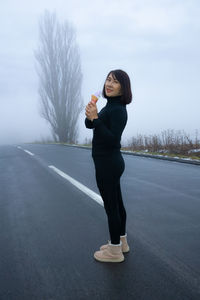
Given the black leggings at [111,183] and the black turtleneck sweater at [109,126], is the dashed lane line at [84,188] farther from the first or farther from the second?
the black turtleneck sweater at [109,126]

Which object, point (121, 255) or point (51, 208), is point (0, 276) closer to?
point (121, 255)

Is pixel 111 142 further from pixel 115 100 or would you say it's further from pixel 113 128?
pixel 115 100

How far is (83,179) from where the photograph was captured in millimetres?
7191

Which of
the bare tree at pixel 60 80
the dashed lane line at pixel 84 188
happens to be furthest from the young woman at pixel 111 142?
the bare tree at pixel 60 80

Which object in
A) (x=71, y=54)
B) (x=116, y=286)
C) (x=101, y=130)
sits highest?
(x=71, y=54)

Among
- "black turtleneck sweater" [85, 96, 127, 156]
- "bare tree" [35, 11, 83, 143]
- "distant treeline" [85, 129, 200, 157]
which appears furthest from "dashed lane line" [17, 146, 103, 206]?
"bare tree" [35, 11, 83, 143]

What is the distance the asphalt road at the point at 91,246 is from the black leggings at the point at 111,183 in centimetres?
36

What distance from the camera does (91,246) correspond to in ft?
10.4

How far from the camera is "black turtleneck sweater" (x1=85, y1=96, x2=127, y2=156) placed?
2.53m

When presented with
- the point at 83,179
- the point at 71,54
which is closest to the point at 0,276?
the point at 83,179

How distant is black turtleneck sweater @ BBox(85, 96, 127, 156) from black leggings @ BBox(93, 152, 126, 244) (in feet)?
0.25

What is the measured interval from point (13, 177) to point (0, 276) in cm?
564

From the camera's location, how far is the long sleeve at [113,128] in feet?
8.26

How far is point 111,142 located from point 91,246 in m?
1.28
